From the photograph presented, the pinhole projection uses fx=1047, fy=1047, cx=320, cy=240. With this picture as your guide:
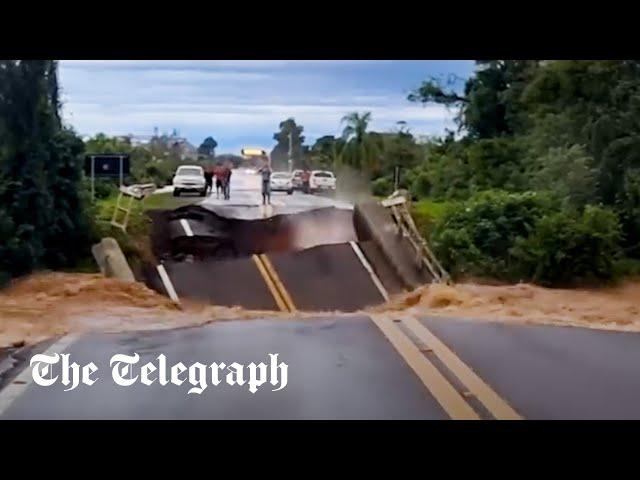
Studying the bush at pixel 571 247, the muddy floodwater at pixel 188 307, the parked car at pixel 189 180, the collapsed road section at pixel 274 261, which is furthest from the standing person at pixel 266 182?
the bush at pixel 571 247

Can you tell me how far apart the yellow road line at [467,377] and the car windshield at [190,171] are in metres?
1.10

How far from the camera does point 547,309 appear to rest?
4.62 meters

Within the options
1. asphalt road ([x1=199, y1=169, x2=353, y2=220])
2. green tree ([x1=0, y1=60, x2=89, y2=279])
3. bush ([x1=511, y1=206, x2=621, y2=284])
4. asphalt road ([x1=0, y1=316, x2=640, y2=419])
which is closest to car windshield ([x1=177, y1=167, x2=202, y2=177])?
asphalt road ([x1=199, y1=169, x2=353, y2=220])

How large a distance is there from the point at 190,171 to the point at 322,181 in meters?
0.60

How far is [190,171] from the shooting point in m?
4.47

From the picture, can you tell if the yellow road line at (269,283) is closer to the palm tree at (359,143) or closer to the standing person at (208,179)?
the standing person at (208,179)

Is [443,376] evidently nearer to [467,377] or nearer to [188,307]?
[467,377]

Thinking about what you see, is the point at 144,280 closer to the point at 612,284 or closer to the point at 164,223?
the point at 164,223

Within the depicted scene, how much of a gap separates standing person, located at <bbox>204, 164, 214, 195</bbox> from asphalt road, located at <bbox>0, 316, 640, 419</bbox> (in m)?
0.60

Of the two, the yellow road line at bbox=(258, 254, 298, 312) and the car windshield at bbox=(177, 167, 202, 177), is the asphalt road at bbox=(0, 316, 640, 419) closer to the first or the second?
the yellow road line at bbox=(258, 254, 298, 312)

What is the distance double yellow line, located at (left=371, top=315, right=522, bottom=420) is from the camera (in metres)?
3.57

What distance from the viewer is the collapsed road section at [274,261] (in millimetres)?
4680

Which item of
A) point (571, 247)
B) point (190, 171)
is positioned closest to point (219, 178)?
point (190, 171)
